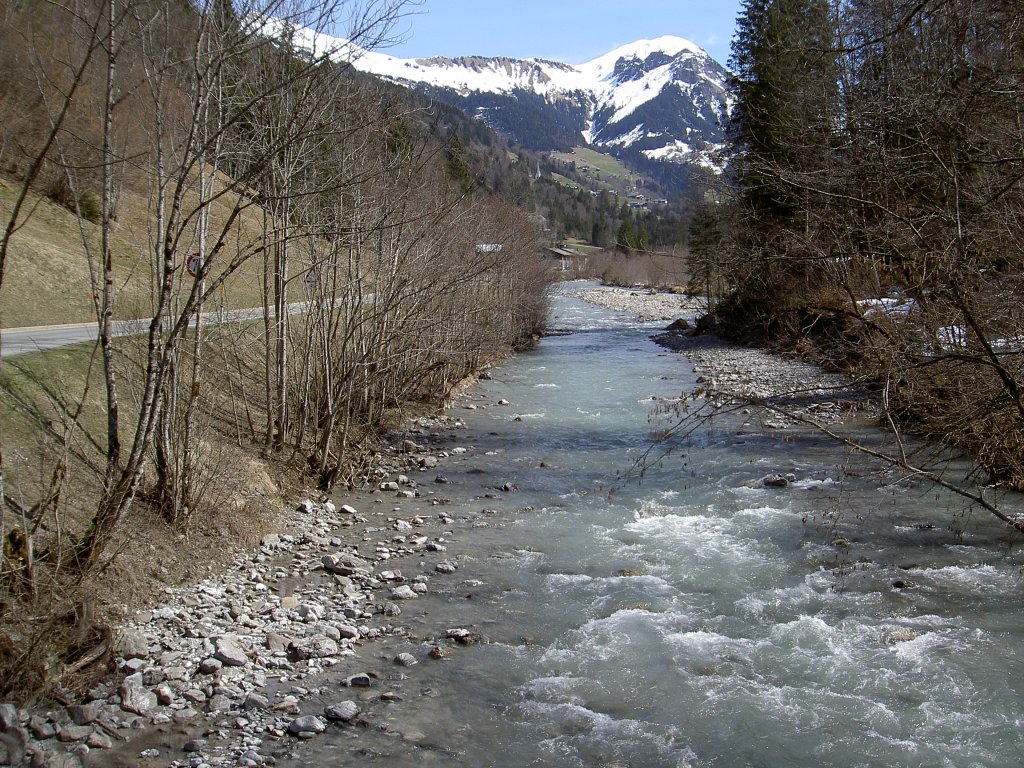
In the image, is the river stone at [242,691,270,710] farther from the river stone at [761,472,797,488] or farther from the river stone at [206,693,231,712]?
the river stone at [761,472,797,488]

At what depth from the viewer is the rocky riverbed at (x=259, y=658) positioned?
5.06m

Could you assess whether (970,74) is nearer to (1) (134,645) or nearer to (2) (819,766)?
(2) (819,766)

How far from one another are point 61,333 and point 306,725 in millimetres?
10685

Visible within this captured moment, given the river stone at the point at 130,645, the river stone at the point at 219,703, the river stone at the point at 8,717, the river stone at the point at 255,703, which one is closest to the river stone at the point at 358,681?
the river stone at the point at 255,703

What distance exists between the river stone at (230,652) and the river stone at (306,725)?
0.87 meters

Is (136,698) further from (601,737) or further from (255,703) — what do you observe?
(601,737)

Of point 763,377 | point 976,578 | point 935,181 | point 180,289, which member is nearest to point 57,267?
point 180,289

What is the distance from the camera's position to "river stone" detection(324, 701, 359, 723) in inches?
216

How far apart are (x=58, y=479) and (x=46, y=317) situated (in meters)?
11.2

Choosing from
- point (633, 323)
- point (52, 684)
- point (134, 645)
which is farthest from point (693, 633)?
point (633, 323)

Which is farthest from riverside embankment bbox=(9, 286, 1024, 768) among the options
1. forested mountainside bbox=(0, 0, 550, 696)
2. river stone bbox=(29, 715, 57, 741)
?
forested mountainside bbox=(0, 0, 550, 696)

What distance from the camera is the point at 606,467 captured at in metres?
12.9

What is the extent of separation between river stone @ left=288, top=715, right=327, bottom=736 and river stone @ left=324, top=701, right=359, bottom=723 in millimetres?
84

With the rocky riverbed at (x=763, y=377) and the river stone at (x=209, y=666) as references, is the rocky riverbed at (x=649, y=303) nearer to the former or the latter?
the rocky riverbed at (x=763, y=377)
